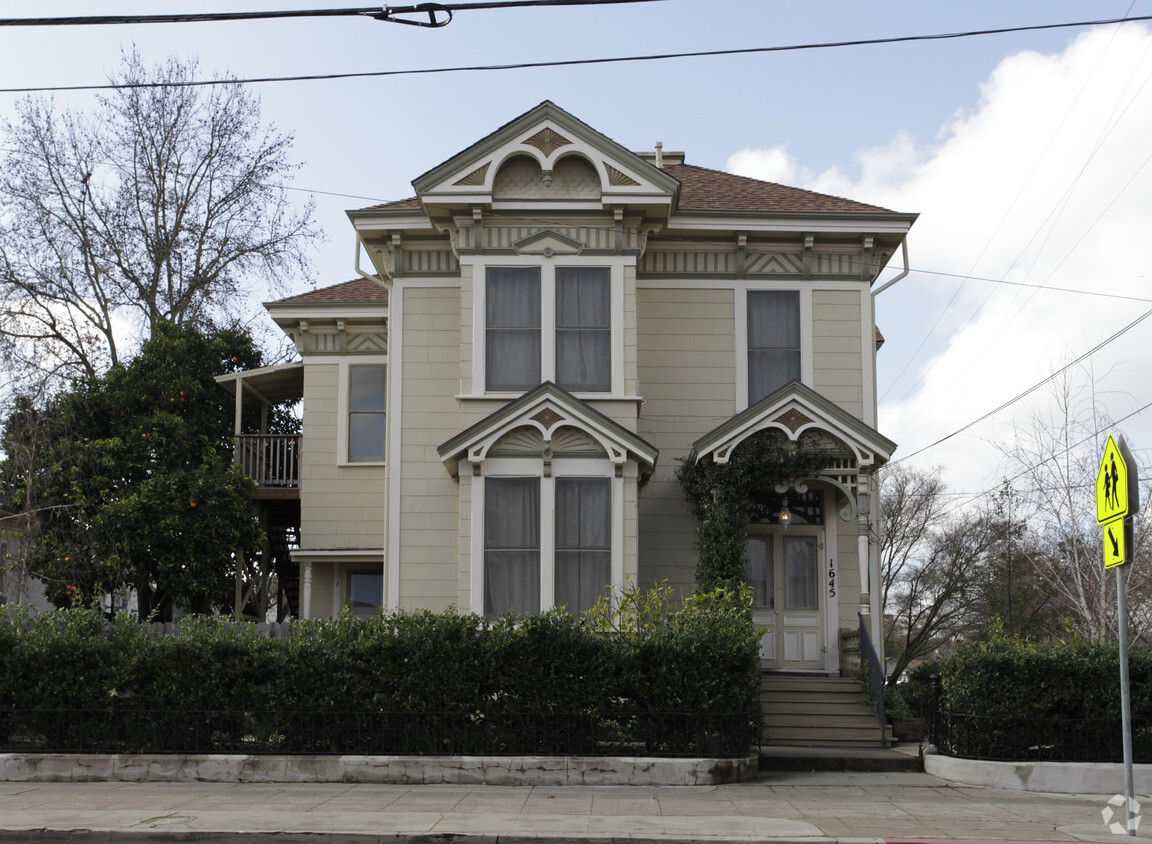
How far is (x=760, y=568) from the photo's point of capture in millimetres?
17188

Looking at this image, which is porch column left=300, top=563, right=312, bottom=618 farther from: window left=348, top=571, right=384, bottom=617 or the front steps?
the front steps

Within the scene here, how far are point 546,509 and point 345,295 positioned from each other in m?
6.62

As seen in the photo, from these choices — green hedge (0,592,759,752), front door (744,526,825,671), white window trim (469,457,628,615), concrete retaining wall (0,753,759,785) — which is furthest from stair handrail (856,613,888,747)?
white window trim (469,457,628,615)

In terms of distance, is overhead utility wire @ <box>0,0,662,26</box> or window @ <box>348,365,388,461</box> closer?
overhead utility wire @ <box>0,0,662,26</box>

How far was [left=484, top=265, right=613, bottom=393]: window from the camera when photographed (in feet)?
54.1

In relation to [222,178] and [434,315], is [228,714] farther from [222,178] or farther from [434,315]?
[222,178]

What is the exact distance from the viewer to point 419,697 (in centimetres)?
1273

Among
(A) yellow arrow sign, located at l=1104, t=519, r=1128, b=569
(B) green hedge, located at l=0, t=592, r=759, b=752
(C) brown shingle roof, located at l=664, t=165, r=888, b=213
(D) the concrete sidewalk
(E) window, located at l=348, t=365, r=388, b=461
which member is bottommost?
(D) the concrete sidewalk

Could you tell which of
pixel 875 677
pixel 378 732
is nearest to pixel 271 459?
pixel 378 732

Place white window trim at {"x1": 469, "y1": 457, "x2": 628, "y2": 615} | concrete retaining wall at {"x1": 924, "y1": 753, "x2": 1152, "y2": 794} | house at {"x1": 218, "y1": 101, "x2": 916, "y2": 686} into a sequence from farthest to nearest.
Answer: house at {"x1": 218, "y1": 101, "x2": 916, "y2": 686} → white window trim at {"x1": 469, "y1": 457, "x2": 628, "y2": 615} → concrete retaining wall at {"x1": 924, "y1": 753, "x2": 1152, "y2": 794}

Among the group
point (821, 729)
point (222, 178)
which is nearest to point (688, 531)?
point (821, 729)

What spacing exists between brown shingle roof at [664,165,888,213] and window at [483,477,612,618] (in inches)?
188

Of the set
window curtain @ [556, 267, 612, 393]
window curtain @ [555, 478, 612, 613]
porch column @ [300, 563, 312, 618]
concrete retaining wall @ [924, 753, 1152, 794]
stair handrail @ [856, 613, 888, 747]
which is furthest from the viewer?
porch column @ [300, 563, 312, 618]

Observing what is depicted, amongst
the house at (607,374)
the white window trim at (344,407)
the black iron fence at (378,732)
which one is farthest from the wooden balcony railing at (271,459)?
the black iron fence at (378,732)
